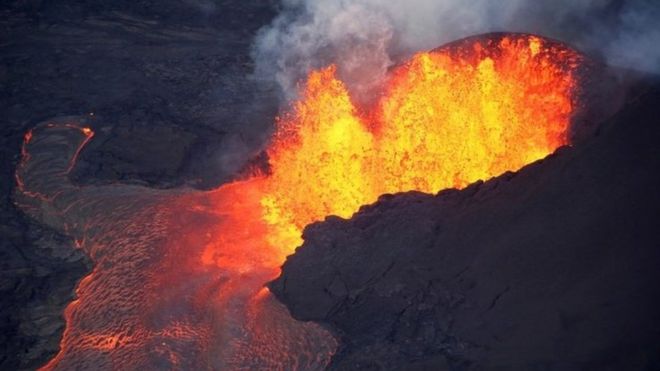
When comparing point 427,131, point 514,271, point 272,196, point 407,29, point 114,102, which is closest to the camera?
point 514,271

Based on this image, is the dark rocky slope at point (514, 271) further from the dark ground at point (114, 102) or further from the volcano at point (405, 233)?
the dark ground at point (114, 102)

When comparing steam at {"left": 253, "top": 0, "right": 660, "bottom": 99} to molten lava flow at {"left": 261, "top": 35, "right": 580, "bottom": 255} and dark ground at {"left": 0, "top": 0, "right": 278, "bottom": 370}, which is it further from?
dark ground at {"left": 0, "top": 0, "right": 278, "bottom": 370}

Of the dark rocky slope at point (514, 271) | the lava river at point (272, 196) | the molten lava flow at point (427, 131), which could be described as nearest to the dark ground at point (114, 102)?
the lava river at point (272, 196)

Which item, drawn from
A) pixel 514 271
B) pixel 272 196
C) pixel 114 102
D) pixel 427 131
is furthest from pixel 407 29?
pixel 514 271

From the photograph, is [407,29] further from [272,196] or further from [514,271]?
[514,271]

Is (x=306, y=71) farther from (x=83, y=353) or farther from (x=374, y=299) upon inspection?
(x=83, y=353)

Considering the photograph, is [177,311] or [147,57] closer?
[177,311]

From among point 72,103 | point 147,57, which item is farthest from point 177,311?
point 147,57
